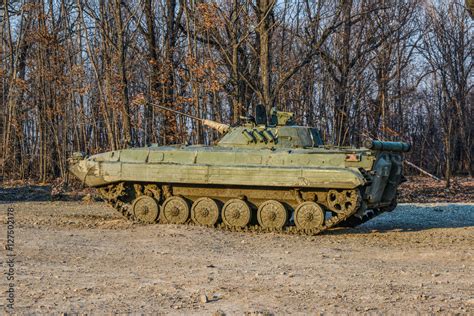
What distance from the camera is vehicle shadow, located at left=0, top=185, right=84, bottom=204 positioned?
902 inches

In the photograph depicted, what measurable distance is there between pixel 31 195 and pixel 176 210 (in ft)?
33.8

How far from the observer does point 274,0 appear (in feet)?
78.9

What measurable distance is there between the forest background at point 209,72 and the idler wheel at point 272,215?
9767 millimetres

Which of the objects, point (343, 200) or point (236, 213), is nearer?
point (343, 200)

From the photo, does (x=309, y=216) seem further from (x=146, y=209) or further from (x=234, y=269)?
(x=234, y=269)

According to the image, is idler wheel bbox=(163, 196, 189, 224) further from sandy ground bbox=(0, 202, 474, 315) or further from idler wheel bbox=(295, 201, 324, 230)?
idler wheel bbox=(295, 201, 324, 230)

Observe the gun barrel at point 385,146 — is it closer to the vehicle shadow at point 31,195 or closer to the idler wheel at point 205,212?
the idler wheel at point 205,212

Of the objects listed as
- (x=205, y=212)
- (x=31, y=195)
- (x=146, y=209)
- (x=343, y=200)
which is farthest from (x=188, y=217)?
(x=31, y=195)

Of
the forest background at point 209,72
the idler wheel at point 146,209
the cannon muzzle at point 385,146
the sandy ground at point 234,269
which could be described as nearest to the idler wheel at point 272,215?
the sandy ground at point 234,269

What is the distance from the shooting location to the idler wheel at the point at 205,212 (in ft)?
49.2

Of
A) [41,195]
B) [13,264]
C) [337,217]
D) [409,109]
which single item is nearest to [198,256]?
[13,264]

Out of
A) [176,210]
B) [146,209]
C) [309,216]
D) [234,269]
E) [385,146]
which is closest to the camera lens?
[234,269]

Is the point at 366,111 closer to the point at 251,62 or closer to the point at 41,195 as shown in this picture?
the point at 251,62

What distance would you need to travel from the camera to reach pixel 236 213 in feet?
48.6
